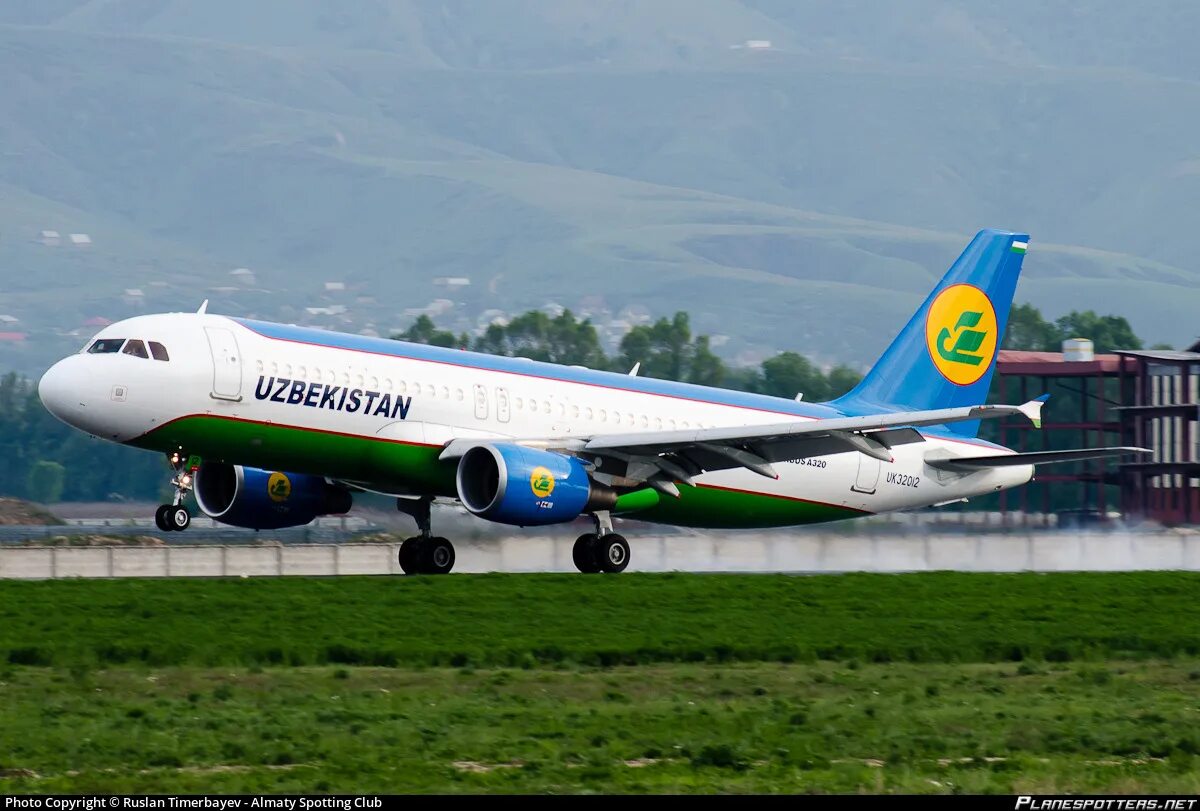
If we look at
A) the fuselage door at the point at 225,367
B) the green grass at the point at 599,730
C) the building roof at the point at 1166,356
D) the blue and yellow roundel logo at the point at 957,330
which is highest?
the building roof at the point at 1166,356

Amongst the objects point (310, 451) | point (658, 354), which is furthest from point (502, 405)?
point (658, 354)

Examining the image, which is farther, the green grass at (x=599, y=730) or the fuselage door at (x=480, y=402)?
the fuselage door at (x=480, y=402)

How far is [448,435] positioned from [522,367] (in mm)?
2757

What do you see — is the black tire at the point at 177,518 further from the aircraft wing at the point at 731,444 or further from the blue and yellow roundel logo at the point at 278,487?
the aircraft wing at the point at 731,444

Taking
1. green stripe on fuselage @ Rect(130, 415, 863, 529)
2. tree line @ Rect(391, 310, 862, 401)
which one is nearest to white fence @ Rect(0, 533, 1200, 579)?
green stripe on fuselage @ Rect(130, 415, 863, 529)

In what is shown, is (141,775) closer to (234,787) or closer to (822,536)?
(234,787)

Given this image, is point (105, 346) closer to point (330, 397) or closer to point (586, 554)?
point (330, 397)

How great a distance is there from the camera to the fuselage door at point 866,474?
40844 mm

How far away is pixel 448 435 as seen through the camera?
114ft

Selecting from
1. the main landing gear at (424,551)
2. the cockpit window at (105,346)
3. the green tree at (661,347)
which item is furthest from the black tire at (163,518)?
the green tree at (661,347)

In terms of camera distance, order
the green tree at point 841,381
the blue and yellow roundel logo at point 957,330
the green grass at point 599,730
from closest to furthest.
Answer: the green grass at point 599,730 → the blue and yellow roundel logo at point 957,330 → the green tree at point 841,381

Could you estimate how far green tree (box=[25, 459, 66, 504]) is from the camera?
11006 centimetres

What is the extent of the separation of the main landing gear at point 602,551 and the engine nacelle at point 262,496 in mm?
4899
